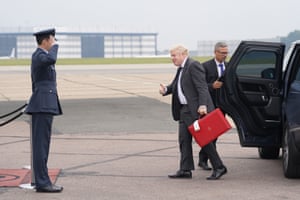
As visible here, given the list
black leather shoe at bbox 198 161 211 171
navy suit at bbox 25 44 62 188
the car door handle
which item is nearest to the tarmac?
black leather shoe at bbox 198 161 211 171

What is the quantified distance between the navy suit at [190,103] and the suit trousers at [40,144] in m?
1.71

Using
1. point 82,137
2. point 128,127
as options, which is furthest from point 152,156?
point 128,127

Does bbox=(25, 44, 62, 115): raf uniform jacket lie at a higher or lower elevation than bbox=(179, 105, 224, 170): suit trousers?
higher

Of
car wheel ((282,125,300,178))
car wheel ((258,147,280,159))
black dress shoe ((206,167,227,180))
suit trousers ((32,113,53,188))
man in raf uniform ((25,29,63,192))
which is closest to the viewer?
man in raf uniform ((25,29,63,192))

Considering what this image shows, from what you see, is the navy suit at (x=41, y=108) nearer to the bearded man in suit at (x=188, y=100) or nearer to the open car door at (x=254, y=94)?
the bearded man in suit at (x=188, y=100)

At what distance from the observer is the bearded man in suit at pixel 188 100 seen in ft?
29.6

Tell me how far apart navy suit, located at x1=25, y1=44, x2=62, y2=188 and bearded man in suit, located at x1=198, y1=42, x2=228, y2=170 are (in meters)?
2.42

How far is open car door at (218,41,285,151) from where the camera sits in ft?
32.1

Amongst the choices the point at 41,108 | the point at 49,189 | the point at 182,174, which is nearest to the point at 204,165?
the point at 182,174

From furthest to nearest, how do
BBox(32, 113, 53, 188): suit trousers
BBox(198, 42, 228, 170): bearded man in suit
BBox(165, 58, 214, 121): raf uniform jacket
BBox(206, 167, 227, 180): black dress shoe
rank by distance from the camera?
BBox(198, 42, 228, 170): bearded man in suit < BBox(206, 167, 227, 180): black dress shoe < BBox(165, 58, 214, 121): raf uniform jacket < BBox(32, 113, 53, 188): suit trousers

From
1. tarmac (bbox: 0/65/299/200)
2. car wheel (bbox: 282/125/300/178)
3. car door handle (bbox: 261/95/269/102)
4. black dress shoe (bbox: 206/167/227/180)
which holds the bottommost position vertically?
tarmac (bbox: 0/65/299/200)

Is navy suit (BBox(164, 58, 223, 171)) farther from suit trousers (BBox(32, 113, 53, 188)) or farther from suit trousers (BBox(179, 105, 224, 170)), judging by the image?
suit trousers (BBox(32, 113, 53, 188))

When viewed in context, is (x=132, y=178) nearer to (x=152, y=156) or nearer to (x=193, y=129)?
(x=193, y=129)

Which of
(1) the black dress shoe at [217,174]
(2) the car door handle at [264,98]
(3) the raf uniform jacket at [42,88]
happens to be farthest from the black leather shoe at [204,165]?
(3) the raf uniform jacket at [42,88]
